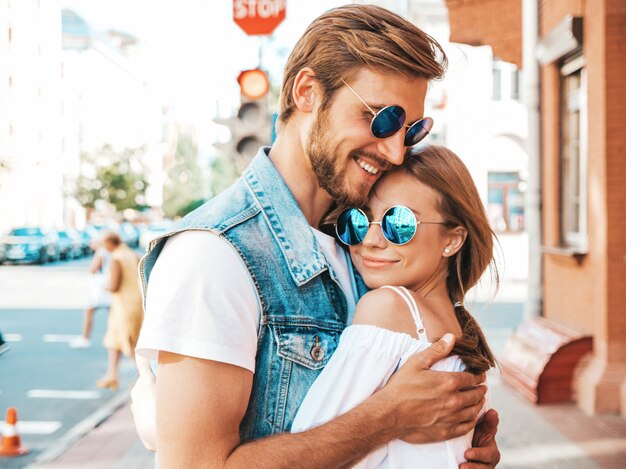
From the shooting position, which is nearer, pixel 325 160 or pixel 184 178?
pixel 325 160

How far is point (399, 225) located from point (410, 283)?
0.18 meters

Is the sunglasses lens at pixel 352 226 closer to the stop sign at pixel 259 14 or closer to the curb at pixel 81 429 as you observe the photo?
the stop sign at pixel 259 14

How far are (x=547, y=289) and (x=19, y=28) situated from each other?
36.2m

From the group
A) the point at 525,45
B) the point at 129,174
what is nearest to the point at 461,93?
the point at 525,45

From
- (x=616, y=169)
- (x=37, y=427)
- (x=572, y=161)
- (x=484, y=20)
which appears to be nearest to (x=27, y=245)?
(x=37, y=427)

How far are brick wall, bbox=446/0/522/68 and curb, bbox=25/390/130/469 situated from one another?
244 inches

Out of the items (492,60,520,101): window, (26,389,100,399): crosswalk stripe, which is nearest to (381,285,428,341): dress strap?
(26,389,100,399): crosswalk stripe

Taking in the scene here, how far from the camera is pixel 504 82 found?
29000 millimetres

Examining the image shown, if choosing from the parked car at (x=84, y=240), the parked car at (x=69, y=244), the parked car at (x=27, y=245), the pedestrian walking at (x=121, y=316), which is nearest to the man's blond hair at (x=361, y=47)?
the pedestrian walking at (x=121, y=316)


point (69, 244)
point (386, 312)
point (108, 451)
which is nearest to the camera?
point (386, 312)

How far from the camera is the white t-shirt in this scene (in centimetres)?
157

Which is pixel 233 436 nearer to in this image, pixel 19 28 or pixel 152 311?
pixel 152 311

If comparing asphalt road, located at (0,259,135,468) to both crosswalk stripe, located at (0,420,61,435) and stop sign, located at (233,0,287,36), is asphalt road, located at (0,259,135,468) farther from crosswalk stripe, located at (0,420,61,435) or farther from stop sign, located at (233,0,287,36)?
stop sign, located at (233,0,287,36)

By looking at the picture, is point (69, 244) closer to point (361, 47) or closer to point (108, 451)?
point (108, 451)
